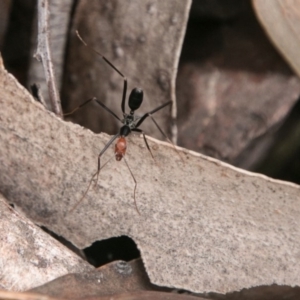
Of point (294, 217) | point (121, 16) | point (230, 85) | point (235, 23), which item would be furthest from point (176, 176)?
point (235, 23)

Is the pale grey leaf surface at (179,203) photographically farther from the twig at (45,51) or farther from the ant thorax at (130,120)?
the ant thorax at (130,120)

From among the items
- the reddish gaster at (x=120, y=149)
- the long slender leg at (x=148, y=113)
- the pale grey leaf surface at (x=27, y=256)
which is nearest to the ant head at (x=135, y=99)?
the long slender leg at (x=148, y=113)

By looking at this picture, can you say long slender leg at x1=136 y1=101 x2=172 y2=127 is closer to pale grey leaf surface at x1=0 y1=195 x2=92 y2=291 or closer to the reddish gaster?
the reddish gaster

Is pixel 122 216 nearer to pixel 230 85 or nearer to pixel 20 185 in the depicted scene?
pixel 20 185

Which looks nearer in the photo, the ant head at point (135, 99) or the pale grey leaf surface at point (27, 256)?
the pale grey leaf surface at point (27, 256)

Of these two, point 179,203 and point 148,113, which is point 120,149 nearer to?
point 179,203

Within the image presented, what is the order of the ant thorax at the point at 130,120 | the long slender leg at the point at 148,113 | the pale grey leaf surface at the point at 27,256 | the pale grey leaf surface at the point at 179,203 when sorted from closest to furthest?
the pale grey leaf surface at the point at 27,256, the pale grey leaf surface at the point at 179,203, the long slender leg at the point at 148,113, the ant thorax at the point at 130,120
